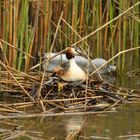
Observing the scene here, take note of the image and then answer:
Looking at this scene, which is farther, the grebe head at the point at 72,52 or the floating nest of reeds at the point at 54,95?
the grebe head at the point at 72,52

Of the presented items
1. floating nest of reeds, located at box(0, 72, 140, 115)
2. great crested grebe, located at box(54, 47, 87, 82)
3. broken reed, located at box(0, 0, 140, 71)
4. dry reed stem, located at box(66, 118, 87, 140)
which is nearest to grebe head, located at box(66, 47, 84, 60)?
great crested grebe, located at box(54, 47, 87, 82)

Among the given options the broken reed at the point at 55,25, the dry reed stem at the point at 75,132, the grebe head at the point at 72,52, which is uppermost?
the broken reed at the point at 55,25

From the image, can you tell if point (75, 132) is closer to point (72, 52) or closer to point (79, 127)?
point (79, 127)

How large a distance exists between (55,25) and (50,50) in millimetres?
1489

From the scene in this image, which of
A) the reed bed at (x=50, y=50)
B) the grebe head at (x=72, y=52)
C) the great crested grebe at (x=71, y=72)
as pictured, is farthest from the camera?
the grebe head at (x=72, y=52)

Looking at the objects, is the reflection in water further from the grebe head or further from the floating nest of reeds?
the grebe head

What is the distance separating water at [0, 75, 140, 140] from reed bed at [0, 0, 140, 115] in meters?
0.22

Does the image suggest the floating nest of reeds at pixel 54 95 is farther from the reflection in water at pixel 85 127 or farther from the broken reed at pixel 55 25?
the broken reed at pixel 55 25

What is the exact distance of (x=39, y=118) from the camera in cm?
576

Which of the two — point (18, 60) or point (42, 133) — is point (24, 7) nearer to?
point (18, 60)

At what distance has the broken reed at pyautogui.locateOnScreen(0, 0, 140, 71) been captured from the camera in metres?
7.00

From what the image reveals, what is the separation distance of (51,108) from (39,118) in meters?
0.37

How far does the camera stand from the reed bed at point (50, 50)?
246 inches

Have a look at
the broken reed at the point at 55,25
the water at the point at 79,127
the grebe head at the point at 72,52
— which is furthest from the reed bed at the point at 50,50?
the water at the point at 79,127
